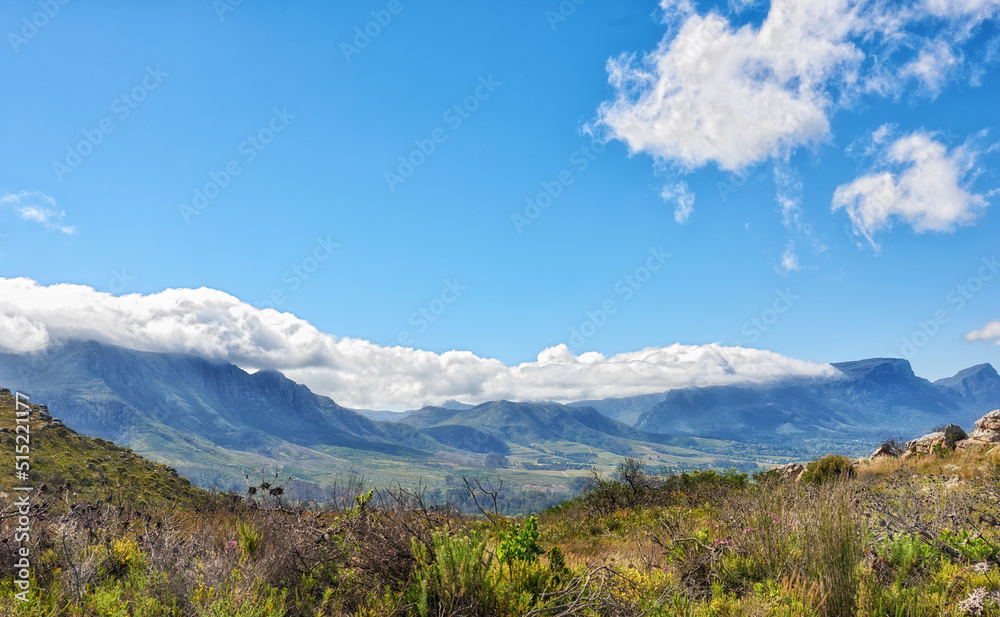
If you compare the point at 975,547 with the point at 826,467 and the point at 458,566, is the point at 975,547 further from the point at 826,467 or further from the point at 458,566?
the point at 826,467

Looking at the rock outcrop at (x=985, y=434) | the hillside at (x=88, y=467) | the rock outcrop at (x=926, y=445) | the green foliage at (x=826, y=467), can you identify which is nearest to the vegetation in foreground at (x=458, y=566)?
the green foliage at (x=826, y=467)

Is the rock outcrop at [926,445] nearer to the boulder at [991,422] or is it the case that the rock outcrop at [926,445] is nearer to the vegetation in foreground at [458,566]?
the boulder at [991,422]

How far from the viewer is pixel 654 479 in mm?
29656

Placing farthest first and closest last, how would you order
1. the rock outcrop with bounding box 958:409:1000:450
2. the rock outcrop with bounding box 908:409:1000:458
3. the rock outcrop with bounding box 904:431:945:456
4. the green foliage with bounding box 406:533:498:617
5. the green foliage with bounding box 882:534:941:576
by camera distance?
the rock outcrop with bounding box 904:431:945:456 < the rock outcrop with bounding box 908:409:1000:458 < the rock outcrop with bounding box 958:409:1000:450 < the green foliage with bounding box 882:534:941:576 < the green foliage with bounding box 406:533:498:617

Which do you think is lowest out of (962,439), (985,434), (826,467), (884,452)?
(826,467)

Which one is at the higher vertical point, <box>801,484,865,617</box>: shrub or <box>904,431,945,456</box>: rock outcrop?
<box>801,484,865,617</box>: shrub

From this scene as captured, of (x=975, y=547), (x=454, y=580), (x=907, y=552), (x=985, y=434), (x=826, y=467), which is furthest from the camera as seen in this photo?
(x=826, y=467)

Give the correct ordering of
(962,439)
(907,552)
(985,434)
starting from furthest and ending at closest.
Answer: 1. (962,439)
2. (985,434)
3. (907,552)

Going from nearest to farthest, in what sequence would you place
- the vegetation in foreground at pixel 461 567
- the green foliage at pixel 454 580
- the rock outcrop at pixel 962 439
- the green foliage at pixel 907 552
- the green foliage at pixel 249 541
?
the vegetation in foreground at pixel 461 567 → the green foliage at pixel 454 580 → the green foliage at pixel 249 541 → the green foliage at pixel 907 552 → the rock outcrop at pixel 962 439

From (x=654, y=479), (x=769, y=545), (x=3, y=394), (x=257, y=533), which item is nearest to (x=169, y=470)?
(x=3, y=394)

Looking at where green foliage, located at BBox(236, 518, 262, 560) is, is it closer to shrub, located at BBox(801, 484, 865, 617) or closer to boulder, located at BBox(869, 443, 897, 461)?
shrub, located at BBox(801, 484, 865, 617)

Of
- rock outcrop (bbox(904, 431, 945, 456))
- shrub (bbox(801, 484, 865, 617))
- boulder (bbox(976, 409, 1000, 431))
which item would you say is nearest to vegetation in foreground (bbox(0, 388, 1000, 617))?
shrub (bbox(801, 484, 865, 617))

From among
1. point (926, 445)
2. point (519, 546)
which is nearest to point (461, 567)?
point (519, 546)

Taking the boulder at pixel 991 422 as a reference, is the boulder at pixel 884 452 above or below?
below
